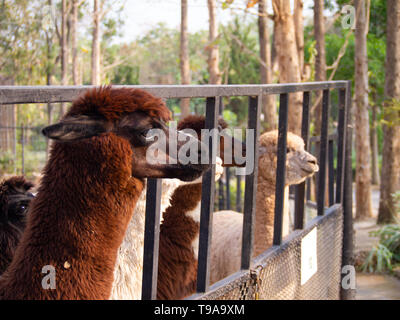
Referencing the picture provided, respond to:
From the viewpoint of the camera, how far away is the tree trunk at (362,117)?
36.0ft

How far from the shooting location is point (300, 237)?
12.4 ft

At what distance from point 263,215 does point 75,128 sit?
Result: 3.10m

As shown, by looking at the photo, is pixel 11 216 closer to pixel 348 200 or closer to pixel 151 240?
pixel 151 240

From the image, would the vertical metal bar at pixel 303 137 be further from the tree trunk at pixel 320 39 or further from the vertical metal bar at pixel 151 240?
the tree trunk at pixel 320 39

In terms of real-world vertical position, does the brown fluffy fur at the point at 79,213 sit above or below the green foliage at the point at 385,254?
above

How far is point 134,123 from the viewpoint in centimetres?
223

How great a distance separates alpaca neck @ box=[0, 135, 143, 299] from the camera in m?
2.11

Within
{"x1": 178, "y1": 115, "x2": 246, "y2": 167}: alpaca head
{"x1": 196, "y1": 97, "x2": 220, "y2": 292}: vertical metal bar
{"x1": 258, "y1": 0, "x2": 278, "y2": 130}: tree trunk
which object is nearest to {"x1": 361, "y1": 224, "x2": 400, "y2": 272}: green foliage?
{"x1": 258, "y1": 0, "x2": 278, "y2": 130}: tree trunk

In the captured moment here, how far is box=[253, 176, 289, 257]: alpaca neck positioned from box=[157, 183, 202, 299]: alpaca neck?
112 cm

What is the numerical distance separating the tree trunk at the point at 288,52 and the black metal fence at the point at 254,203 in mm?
3280

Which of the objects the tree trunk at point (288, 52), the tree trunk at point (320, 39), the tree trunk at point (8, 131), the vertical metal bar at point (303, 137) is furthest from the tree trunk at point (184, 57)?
the vertical metal bar at point (303, 137)

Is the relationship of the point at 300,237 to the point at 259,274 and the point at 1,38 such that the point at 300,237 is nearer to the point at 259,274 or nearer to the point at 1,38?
the point at 259,274

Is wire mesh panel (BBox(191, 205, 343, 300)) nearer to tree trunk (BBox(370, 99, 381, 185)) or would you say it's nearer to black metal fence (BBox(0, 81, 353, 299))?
black metal fence (BBox(0, 81, 353, 299))
